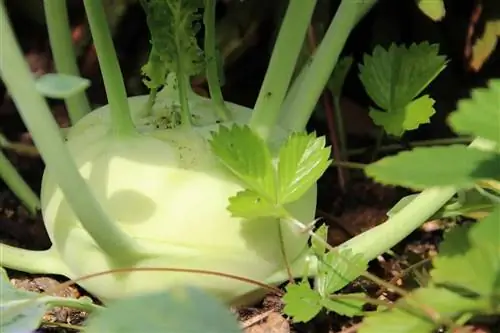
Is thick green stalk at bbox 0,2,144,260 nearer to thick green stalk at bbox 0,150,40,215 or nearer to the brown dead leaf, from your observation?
the brown dead leaf

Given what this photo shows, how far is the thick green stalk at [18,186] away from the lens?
3.02ft

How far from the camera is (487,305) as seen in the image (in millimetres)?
546

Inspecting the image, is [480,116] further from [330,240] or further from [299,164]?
[330,240]

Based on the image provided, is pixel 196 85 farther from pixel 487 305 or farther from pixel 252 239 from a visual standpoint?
pixel 487 305

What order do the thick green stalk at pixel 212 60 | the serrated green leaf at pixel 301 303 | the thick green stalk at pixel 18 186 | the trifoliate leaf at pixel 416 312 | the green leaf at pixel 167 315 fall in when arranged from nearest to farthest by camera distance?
the green leaf at pixel 167 315 → the trifoliate leaf at pixel 416 312 → the serrated green leaf at pixel 301 303 → the thick green stalk at pixel 212 60 → the thick green stalk at pixel 18 186

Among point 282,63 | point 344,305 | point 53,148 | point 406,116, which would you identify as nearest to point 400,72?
point 406,116

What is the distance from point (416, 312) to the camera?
0.60 m

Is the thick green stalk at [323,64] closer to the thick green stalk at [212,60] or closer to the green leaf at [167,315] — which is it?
the thick green stalk at [212,60]

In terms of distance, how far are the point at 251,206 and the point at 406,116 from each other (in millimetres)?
267

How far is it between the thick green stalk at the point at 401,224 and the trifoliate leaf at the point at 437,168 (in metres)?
0.21

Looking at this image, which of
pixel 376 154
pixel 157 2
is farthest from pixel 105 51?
pixel 376 154

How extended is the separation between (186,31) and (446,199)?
27 centimetres

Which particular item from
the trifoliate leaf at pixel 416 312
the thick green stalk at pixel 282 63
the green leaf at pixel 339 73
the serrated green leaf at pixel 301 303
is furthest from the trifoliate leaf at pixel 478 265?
the green leaf at pixel 339 73

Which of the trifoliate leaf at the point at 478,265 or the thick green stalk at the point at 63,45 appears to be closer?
the trifoliate leaf at the point at 478,265
